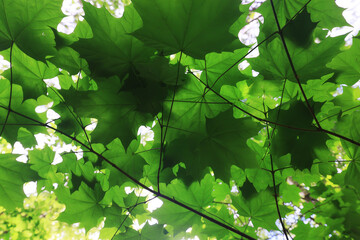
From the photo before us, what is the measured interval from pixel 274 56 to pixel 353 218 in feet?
4.58

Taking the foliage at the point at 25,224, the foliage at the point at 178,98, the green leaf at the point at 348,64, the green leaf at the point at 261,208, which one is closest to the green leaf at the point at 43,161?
the foliage at the point at 178,98

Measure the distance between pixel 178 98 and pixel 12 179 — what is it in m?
0.95

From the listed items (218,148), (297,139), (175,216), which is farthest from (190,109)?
(175,216)

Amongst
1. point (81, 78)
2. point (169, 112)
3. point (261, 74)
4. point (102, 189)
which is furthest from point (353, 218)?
point (81, 78)

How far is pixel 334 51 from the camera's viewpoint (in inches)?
36.4

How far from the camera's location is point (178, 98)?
108 cm

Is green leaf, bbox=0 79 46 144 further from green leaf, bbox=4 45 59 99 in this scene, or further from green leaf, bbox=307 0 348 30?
green leaf, bbox=307 0 348 30

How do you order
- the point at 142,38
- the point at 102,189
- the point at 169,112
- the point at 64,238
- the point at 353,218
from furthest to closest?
the point at 64,238, the point at 353,218, the point at 102,189, the point at 169,112, the point at 142,38

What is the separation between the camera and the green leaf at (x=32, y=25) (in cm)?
95

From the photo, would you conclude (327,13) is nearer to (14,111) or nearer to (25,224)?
(14,111)

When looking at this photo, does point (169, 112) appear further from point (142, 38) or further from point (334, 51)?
point (334, 51)

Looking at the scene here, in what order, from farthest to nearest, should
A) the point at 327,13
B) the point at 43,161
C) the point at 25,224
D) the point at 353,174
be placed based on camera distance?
the point at 25,224 < the point at 43,161 < the point at 353,174 < the point at 327,13

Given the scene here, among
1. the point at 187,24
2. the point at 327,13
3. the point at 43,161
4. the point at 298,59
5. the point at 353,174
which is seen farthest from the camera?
the point at 43,161

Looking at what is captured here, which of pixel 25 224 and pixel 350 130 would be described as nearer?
pixel 350 130
